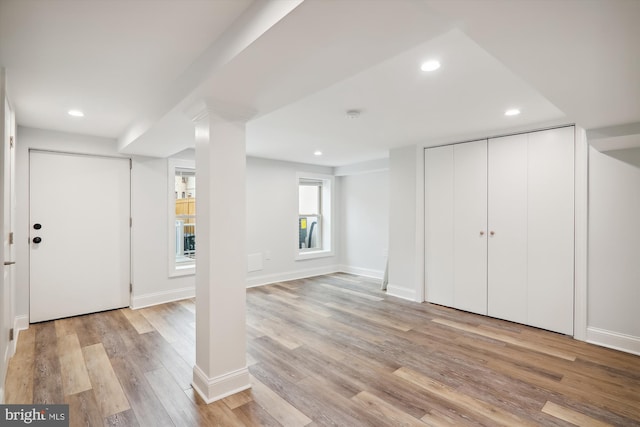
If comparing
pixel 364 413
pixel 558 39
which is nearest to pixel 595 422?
pixel 364 413

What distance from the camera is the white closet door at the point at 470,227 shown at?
3.94m

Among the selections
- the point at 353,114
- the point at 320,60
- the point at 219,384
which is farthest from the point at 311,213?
the point at 320,60

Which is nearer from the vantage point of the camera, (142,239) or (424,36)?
(424,36)

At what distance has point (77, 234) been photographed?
389cm

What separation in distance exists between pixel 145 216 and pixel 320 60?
378cm

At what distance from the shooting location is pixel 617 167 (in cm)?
299

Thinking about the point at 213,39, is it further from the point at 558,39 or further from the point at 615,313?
the point at 615,313

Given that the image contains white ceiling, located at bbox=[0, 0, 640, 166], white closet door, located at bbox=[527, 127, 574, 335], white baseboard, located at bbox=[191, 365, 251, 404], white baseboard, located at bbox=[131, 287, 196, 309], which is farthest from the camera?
white baseboard, located at bbox=[131, 287, 196, 309]

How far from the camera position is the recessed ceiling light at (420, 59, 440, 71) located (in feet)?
Result: 6.66

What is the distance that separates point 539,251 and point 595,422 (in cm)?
193

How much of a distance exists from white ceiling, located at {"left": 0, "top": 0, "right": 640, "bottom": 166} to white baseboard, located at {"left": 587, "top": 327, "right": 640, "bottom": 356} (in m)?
1.99

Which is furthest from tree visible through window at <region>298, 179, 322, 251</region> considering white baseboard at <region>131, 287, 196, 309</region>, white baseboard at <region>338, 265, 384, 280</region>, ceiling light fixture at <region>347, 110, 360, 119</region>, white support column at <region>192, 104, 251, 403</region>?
white support column at <region>192, 104, 251, 403</region>

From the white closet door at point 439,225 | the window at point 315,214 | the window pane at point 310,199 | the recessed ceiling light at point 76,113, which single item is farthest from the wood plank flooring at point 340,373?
the window pane at point 310,199

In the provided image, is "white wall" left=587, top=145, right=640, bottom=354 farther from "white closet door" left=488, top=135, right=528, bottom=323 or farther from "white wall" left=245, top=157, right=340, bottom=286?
"white wall" left=245, top=157, right=340, bottom=286
